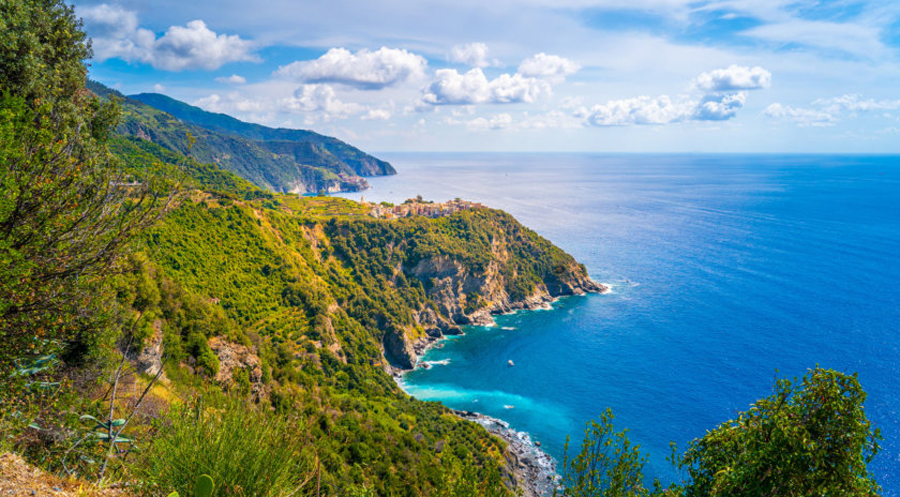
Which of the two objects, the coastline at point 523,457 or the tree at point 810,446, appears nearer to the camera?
the tree at point 810,446

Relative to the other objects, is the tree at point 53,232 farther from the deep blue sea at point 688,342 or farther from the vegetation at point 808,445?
the deep blue sea at point 688,342

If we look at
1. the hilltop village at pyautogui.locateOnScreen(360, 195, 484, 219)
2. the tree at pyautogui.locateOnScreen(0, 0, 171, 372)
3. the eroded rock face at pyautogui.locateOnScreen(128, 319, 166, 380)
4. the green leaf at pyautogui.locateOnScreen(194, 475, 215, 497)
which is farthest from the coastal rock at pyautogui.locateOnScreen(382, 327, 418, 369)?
the green leaf at pyautogui.locateOnScreen(194, 475, 215, 497)

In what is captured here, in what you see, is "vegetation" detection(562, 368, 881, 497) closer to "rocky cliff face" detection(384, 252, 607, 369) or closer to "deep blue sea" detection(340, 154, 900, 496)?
"deep blue sea" detection(340, 154, 900, 496)

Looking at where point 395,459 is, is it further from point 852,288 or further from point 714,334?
point 852,288

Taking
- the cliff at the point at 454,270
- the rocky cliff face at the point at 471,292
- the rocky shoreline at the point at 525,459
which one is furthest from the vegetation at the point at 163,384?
the rocky cliff face at the point at 471,292

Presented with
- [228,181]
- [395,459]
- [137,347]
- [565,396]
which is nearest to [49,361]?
[137,347]
